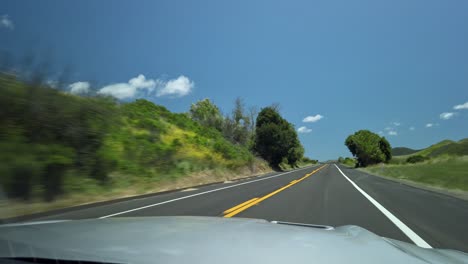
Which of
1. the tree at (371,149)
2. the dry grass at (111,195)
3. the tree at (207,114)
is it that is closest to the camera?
the dry grass at (111,195)

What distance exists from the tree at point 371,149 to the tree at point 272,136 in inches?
1077

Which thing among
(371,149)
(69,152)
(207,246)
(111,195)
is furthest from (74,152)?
(371,149)

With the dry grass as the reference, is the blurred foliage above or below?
above

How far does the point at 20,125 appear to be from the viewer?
9273 millimetres

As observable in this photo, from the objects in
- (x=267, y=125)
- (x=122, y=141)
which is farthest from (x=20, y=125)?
(x=267, y=125)

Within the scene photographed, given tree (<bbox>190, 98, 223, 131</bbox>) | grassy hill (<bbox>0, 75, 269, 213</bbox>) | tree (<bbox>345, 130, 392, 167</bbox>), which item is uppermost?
tree (<bbox>190, 98, 223, 131</bbox>)

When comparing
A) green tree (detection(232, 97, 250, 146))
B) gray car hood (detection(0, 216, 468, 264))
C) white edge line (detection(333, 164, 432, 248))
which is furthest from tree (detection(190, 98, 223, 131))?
gray car hood (detection(0, 216, 468, 264))

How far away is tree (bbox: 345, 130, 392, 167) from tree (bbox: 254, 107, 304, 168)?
27.3 m

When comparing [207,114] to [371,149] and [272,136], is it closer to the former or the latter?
[272,136]

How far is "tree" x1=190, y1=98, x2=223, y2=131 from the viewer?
5408 cm

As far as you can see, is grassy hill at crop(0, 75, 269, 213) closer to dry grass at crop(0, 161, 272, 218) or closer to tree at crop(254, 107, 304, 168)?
dry grass at crop(0, 161, 272, 218)

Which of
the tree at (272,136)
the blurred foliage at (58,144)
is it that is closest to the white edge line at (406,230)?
the blurred foliage at (58,144)

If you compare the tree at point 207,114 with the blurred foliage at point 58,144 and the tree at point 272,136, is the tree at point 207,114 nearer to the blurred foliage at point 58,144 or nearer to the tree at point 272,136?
the tree at point 272,136

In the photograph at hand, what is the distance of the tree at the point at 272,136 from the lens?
50.7 metres
